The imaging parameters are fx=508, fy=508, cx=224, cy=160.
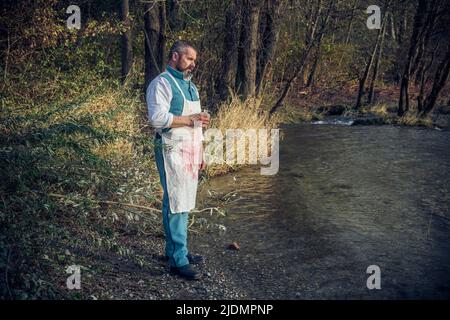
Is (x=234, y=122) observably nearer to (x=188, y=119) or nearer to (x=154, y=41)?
(x=154, y=41)

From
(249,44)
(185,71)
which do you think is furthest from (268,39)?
(185,71)

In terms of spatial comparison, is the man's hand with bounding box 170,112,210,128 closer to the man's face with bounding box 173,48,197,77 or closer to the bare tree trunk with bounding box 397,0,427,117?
the man's face with bounding box 173,48,197,77

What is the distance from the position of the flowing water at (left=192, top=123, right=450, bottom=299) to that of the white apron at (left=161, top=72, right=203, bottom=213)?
0.94 m

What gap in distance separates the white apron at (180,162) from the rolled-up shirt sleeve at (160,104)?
0.13 metres

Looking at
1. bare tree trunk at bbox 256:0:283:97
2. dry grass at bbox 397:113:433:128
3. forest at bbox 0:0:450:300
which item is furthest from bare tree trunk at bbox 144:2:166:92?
dry grass at bbox 397:113:433:128

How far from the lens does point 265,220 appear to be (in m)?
6.74

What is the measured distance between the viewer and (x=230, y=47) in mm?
12445

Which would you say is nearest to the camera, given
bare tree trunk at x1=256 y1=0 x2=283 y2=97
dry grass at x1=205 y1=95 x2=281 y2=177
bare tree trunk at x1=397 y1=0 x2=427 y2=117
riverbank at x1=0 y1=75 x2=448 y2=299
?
riverbank at x1=0 y1=75 x2=448 y2=299

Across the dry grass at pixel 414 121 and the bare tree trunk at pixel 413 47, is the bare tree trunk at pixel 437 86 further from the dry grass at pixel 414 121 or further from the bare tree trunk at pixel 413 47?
the dry grass at pixel 414 121

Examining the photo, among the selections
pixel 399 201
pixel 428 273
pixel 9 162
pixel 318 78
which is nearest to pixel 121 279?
pixel 9 162

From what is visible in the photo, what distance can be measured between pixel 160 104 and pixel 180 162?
0.55 m

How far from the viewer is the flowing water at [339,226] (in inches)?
186

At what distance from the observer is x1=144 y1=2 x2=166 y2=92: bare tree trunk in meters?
13.1

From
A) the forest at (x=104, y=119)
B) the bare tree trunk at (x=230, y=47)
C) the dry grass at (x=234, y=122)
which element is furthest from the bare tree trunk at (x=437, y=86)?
the dry grass at (x=234, y=122)
